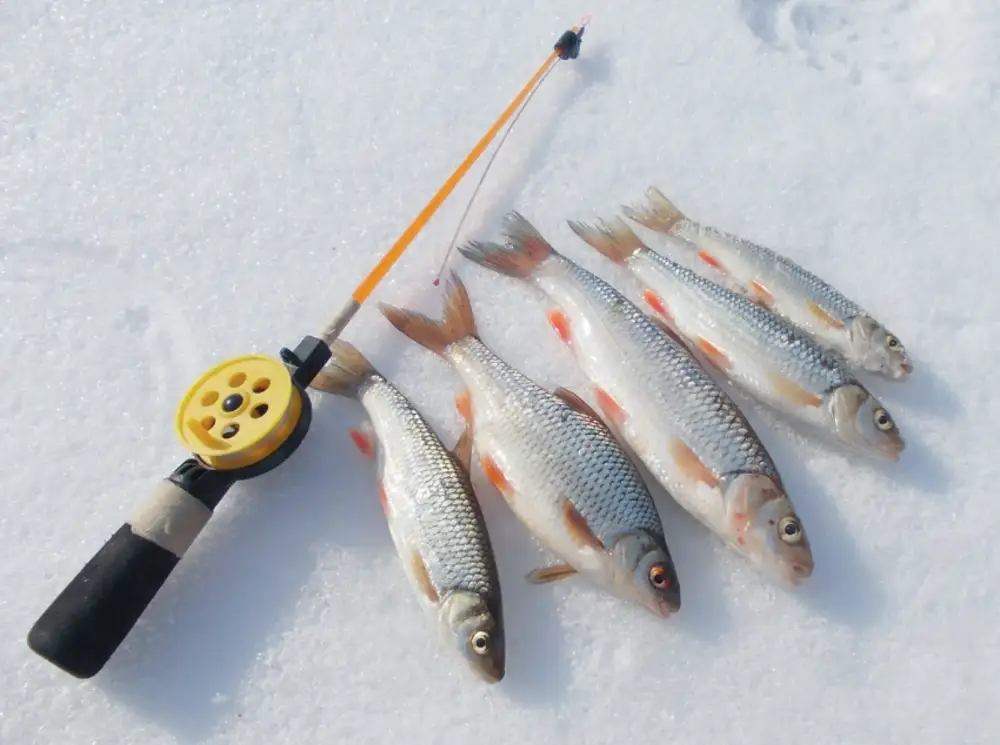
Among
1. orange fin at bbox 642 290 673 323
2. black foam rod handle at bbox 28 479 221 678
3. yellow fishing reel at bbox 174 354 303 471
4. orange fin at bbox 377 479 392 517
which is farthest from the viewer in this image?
orange fin at bbox 642 290 673 323

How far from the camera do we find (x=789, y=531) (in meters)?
2.16

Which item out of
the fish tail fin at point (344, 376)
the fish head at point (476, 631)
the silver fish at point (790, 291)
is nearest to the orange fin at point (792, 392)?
the silver fish at point (790, 291)

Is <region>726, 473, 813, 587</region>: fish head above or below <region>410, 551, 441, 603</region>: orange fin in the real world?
above

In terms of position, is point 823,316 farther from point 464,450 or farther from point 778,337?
point 464,450

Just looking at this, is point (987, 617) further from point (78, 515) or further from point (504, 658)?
point (78, 515)

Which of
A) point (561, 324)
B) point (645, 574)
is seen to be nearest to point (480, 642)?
point (645, 574)

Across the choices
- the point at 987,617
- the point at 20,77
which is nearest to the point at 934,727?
the point at 987,617

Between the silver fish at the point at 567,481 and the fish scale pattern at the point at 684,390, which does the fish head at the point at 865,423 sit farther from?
the silver fish at the point at 567,481

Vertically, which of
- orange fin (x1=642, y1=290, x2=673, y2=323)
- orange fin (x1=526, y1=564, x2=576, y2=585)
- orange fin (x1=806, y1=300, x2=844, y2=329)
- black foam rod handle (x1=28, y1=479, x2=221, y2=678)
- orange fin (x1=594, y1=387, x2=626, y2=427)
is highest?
orange fin (x1=806, y1=300, x2=844, y2=329)

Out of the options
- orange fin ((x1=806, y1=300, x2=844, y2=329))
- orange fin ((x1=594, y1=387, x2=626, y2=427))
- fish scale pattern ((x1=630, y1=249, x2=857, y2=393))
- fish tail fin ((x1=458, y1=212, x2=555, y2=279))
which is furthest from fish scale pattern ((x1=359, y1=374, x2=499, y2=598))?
orange fin ((x1=806, y1=300, x2=844, y2=329))

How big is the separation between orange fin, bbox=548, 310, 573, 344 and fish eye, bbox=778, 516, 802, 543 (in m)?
0.81

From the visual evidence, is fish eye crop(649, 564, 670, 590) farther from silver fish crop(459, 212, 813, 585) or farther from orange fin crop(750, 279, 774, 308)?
orange fin crop(750, 279, 774, 308)

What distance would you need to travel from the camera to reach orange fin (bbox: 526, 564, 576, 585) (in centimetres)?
214

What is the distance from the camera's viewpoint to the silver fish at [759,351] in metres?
2.38
